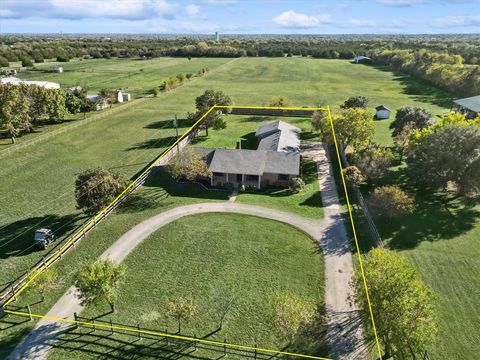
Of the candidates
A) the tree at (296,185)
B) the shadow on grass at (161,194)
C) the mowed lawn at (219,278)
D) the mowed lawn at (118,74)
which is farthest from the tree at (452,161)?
the mowed lawn at (118,74)

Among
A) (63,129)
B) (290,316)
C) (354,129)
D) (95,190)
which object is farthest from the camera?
(63,129)

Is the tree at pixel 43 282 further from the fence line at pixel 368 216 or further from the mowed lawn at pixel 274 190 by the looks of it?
the fence line at pixel 368 216

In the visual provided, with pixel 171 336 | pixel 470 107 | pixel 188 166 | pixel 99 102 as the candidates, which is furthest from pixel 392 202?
pixel 99 102

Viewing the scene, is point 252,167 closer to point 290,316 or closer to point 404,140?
point 404,140

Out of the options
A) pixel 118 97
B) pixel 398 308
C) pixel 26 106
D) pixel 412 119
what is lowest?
pixel 398 308

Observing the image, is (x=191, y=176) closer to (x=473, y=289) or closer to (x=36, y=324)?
(x=36, y=324)

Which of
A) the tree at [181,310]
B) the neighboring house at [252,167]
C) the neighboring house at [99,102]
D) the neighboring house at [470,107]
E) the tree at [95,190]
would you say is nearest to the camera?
the tree at [181,310]

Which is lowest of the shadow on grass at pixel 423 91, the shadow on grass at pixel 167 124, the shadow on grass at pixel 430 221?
the shadow on grass at pixel 430 221

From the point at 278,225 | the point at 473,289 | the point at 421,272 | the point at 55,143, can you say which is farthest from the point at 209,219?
the point at 55,143
